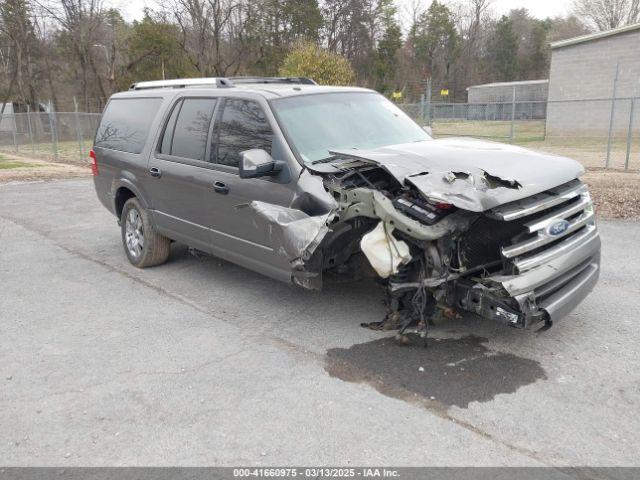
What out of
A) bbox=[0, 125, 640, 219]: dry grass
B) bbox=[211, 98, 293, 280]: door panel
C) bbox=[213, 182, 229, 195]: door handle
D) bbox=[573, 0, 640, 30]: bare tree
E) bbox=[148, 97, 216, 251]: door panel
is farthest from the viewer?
bbox=[573, 0, 640, 30]: bare tree

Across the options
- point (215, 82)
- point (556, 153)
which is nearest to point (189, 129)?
point (215, 82)

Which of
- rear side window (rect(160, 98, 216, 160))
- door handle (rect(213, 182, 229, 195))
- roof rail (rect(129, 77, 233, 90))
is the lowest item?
door handle (rect(213, 182, 229, 195))

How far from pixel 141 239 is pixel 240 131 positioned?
2.20m

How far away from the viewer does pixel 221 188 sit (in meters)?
5.11

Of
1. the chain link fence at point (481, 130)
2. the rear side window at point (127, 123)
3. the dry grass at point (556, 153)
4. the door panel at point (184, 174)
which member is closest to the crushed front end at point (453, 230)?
the door panel at point (184, 174)

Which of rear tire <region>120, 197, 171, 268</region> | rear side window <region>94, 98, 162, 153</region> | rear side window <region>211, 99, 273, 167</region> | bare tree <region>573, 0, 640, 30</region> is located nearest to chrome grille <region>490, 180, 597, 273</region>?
rear side window <region>211, 99, 273, 167</region>

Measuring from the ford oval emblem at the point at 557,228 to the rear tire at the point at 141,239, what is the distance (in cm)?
418

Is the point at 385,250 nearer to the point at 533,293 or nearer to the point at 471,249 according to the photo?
the point at 471,249

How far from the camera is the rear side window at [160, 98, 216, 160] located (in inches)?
215

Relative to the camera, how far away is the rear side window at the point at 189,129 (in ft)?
18.0

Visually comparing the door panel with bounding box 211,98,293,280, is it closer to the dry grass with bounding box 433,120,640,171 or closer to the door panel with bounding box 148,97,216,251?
the door panel with bounding box 148,97,216,251

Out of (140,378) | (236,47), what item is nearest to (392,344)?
(140,378)

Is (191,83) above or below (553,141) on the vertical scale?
above

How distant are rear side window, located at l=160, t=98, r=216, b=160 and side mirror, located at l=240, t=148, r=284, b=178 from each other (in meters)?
1.09
